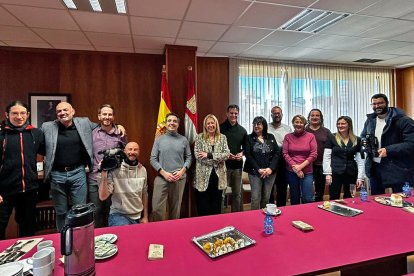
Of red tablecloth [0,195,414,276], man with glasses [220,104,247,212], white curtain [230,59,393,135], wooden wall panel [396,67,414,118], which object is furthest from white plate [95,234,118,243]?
wooden wall panel [396,67,414,118]

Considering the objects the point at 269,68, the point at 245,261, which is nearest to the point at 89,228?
the point at 245,261

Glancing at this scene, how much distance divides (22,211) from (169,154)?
1.47 m

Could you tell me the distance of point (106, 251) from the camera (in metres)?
1.15

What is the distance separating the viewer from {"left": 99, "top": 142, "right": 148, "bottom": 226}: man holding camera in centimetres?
199

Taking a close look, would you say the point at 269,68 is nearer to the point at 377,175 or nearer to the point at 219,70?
the point at 219,70

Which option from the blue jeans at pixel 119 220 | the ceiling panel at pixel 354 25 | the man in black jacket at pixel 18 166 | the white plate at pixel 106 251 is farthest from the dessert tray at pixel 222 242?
the ceiling panel at pixel 354 25

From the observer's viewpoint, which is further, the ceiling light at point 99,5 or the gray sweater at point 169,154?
the gray sweater at point 169,154

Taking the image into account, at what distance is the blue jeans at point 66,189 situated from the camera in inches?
89.7

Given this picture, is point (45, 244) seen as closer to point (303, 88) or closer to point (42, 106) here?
point (42, 106)

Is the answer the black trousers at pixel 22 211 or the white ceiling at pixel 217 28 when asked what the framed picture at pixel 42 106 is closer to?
the white ceiling at pixel 217 28

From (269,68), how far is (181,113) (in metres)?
1.97

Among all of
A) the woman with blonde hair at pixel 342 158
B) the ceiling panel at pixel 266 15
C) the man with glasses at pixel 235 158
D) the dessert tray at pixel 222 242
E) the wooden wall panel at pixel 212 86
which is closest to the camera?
the dessert tray at pixel 222 242

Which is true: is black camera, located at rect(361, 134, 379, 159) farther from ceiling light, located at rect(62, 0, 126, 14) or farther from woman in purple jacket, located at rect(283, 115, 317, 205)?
ceiling light, located at rect(62, 0, 126, 14)

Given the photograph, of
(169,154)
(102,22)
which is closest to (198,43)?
(102,22)
